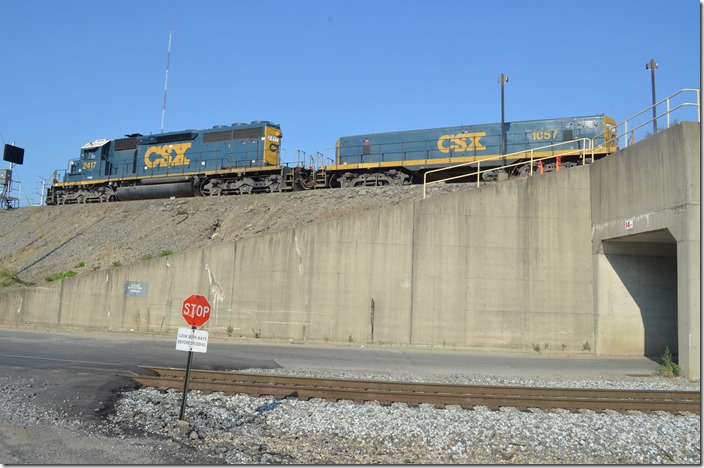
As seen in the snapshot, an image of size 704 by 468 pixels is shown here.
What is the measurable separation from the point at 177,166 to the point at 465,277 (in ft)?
70.9

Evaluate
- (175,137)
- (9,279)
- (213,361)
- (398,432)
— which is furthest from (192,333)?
(175,137)

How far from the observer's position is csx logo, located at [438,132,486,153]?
27.8 metres

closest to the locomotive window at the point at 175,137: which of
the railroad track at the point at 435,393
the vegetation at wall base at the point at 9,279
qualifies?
the vegetation at wall base at the point at 9,279

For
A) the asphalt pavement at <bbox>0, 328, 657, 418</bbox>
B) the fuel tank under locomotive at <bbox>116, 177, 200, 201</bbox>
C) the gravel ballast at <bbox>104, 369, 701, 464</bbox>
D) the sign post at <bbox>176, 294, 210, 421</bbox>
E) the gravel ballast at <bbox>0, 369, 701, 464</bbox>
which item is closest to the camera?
the gravel ballast at <bbox>0, 369, 701, 464</bbox>

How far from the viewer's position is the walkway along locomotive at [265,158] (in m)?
26.9

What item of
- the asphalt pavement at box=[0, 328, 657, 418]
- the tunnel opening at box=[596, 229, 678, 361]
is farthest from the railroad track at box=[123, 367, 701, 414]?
the tunnel opening at box=[596, 229, 678, 361]

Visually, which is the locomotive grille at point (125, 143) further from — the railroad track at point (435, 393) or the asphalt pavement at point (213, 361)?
the railroad track at point (435, 393)

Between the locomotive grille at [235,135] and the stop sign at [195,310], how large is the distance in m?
24.2

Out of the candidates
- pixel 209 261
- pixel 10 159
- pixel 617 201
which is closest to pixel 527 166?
pixel 617 201

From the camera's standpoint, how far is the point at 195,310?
8.06 metres

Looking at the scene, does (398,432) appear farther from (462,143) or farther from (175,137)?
(175,137)

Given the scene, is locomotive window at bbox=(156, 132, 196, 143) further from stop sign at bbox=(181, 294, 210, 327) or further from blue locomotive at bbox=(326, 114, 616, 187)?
stop sign at bbox=(181, 294, 210, 327)

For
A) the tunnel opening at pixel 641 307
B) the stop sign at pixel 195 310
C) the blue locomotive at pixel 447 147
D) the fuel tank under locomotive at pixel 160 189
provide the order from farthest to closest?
the fuel tank under locomotive at pixel 160 189
the blue locomotive at pixel 447 147
the tunnel opening at pixel 641 307
the stop sign at pixel 195 310

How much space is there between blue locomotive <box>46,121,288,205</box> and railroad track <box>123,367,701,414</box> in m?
20.2
